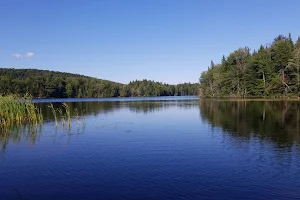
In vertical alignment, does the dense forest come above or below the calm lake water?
above

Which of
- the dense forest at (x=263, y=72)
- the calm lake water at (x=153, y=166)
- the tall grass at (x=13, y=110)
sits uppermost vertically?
the dense forest at (x=263, y=72)

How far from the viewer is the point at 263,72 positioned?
98250 mm

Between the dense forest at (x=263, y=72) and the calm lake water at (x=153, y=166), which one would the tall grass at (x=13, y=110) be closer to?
the calm lake water at (x=153, y=166)

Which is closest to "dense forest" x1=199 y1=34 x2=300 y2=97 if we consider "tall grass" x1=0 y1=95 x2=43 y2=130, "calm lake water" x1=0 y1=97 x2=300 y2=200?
"calm lake water" x1=0 y1=97 x2=300 y2=200

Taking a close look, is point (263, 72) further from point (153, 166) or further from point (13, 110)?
point (153, 166)

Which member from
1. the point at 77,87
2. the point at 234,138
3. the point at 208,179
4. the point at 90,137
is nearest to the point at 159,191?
the point at 208,179

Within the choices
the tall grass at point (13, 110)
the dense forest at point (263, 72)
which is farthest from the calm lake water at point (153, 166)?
the dense forest at point (263, 72)

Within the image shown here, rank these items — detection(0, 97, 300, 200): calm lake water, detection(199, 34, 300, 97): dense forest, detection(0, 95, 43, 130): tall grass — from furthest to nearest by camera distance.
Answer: detection(199, 34, 300, 97): dense forest, detection(0, 95, 43, 130): tall grass, detection(0, 97, 300, 200): calm lake water

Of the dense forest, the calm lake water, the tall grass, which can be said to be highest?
the dense forest

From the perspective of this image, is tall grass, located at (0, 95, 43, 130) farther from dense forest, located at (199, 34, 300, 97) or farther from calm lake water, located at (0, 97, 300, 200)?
dense forest, located at (199, 34, 300, 97)

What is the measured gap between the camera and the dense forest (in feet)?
293

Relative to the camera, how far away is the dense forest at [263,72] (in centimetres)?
8919

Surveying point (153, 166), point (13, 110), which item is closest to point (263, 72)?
point (13, 110)

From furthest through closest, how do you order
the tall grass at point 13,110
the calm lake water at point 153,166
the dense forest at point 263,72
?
the dense forest at point 263,72
the tall grass at point 13,110
the calm lake water at point 153,166
